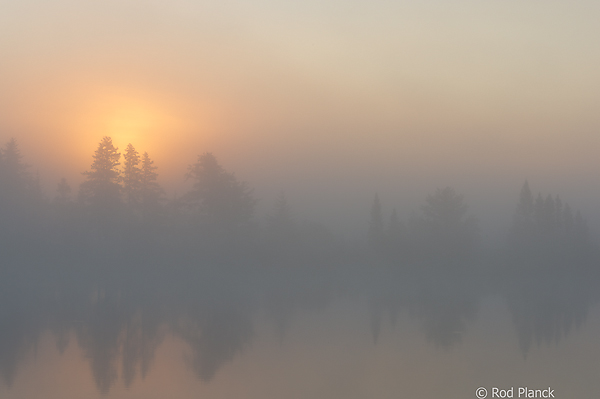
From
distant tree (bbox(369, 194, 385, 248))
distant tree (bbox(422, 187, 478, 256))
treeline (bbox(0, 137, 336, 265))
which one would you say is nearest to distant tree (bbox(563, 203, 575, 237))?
distant tree (bbox(422, 187, 478, 256))

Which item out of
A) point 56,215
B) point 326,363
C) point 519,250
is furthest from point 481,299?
point 519,250

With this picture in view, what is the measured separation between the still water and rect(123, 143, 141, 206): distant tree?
23818 mm

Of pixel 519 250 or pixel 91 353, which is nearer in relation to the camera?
pixel 91 353

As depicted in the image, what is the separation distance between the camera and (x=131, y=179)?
5856cm

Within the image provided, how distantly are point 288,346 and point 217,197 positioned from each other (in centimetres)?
4297

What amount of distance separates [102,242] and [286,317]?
35278mm

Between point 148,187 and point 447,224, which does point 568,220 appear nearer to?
point 447,224

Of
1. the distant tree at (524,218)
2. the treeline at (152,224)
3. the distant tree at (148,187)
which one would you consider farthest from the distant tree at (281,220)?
the distant tree at (524,218)

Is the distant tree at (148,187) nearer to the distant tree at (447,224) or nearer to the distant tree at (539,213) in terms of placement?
the distant tree at (447,224)

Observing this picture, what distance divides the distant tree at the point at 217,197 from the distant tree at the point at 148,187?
3575mm

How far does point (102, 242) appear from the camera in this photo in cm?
5388

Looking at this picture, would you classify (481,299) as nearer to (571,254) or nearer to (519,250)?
(519,250)

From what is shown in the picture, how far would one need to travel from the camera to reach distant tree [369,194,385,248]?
76.7 meters

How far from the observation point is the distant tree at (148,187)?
58000mm
